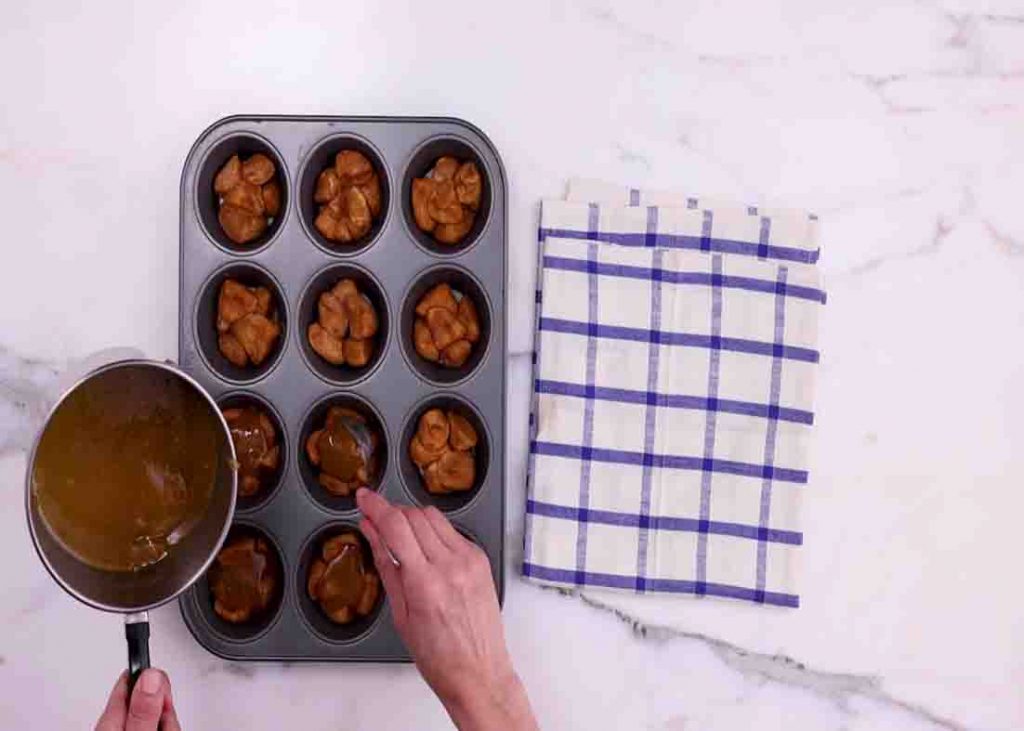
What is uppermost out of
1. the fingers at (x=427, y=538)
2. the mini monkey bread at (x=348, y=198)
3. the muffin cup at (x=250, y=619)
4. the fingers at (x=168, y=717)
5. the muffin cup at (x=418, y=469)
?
the mini monkey bread at (x=348, y=198)

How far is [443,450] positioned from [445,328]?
136mm

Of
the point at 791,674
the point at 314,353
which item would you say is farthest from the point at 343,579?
the point at 791,674

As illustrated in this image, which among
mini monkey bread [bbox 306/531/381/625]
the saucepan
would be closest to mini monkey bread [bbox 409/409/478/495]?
mini monkey bread [bbox 306/531/381/625]

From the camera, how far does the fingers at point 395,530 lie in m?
0.94

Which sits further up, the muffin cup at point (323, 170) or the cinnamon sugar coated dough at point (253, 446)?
the muffin cup at point (323, 170)

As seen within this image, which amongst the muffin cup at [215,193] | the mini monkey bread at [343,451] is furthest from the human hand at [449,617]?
the muffin cup at [215,193]

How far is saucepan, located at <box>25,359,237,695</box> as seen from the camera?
0.89 m

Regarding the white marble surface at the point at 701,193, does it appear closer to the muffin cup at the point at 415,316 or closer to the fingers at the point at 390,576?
the muffin cup at the point at 415,316

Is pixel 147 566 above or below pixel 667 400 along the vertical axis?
below

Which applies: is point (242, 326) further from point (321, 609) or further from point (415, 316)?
point (321, 609)

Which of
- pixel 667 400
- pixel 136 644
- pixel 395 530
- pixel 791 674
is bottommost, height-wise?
pixel 791 674

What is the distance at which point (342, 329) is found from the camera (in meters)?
1.09

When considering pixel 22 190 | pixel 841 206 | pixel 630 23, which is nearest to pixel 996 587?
pixel 841 206

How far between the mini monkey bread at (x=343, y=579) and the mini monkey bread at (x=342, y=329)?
20cm
